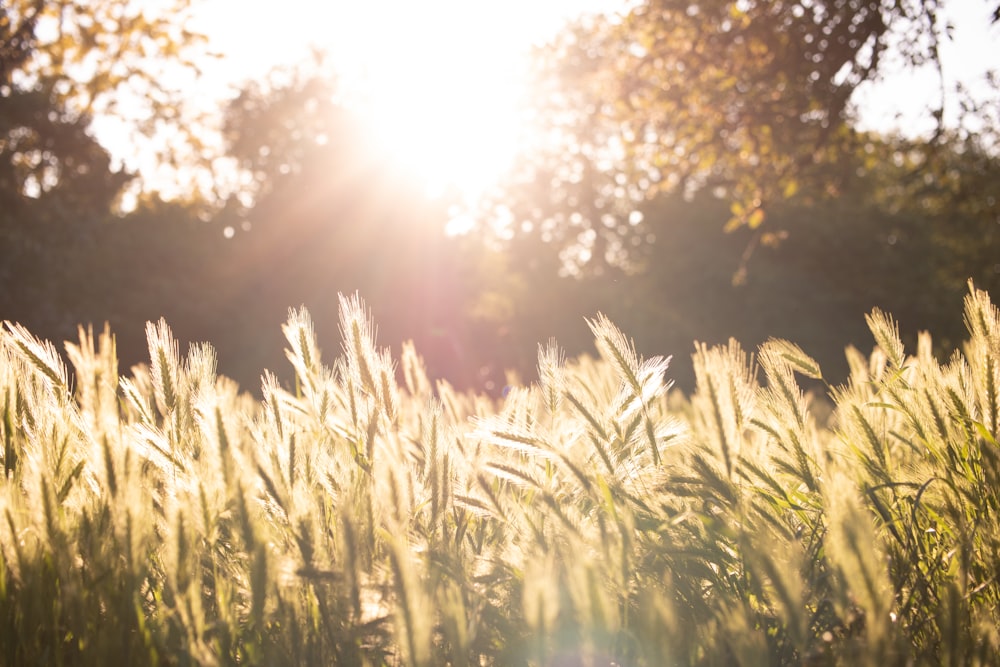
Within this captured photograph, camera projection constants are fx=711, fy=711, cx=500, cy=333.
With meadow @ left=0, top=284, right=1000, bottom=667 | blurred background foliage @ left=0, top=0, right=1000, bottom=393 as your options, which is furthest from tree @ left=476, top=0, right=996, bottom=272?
meadow @ left=0, top=284, right=1000, bottom=667

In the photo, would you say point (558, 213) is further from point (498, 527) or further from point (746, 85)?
point (498, 527)

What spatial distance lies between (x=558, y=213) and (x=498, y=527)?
28347mm

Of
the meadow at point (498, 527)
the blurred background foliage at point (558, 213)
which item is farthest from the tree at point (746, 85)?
the meadow at point (498, 527)

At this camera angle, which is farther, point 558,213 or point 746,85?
point 558,213

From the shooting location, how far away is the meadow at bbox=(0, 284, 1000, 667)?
1199mm

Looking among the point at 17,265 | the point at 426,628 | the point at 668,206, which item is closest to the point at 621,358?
the point at 426,628

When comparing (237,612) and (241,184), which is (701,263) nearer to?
(241,184)

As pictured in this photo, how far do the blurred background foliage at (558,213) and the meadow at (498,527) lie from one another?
7.49ft

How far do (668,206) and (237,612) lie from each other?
28275 mm

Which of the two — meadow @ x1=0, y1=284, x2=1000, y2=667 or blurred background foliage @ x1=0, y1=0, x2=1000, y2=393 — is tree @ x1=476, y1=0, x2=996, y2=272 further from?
meadow @ x1=0, y1=284, x2=1000, y2=667

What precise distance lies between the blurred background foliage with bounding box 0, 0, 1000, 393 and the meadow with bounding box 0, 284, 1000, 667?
228 cm

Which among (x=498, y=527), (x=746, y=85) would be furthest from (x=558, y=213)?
(x=498, y=527)

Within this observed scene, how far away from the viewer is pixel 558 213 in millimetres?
29641

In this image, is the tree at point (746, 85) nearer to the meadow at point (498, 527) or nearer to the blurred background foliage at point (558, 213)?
the blurred background foliage at point (558, 213)
